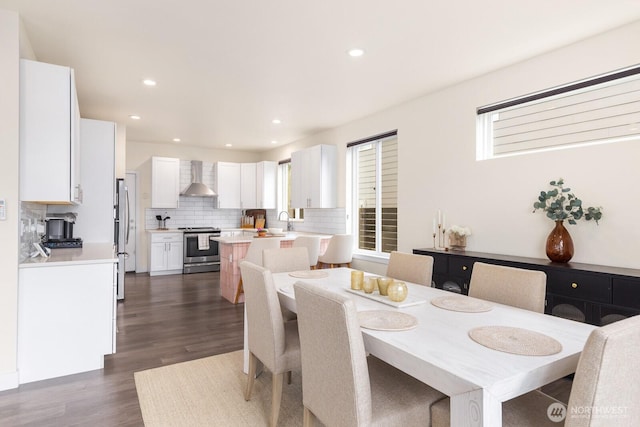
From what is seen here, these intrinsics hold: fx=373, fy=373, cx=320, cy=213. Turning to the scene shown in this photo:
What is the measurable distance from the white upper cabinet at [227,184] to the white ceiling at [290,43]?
2.97m

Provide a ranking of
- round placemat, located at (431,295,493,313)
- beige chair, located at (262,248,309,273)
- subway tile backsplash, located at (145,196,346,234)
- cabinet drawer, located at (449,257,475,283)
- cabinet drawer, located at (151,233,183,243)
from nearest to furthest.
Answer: round placemat, located at (431,295,493,313)
beige chair, located at (262,248,309,273)
cabinet drawer, located at (449,257,475,283)
subway tile backsplash, located at (145,196,346,234)
cabinet drawer, located at (151,233,183,243)

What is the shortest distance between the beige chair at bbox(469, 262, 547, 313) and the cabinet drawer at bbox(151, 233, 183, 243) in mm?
5860

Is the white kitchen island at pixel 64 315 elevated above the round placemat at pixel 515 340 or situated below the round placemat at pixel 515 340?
below

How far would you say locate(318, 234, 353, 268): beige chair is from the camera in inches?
195

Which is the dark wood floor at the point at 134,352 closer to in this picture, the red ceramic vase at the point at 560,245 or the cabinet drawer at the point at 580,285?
the cabinet drawer at the point at 580,285

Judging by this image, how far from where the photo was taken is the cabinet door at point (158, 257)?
6.72 metres

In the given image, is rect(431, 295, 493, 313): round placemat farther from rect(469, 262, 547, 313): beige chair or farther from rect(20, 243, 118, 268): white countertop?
rect(20, 243, 118, 268): white countertop

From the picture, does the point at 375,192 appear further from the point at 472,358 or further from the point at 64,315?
the point at 472,358

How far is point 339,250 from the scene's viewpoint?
4965mm

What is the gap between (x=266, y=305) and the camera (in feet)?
6.67

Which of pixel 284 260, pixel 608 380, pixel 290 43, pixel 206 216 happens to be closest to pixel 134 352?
pixel 284 260

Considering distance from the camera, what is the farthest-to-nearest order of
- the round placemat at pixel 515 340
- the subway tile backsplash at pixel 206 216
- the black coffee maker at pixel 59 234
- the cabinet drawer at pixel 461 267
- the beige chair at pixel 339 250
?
1. the subway tile backsplash at pixel 206 216
2. the beige chair at pixel 339 250
3. the black coffee maker at pixel 59 234
4. the cabinet drawer at pixel 461 267
5. the round placemat at pixel 515 340

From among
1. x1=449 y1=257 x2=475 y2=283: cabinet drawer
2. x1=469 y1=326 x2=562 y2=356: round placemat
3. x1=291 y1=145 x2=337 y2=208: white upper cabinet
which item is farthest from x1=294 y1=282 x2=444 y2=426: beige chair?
x1=291 y1=145 x2=337 y2=208: white upper cabinet

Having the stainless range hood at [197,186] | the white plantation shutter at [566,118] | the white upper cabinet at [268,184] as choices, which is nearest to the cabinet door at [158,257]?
the stainless range hood at [197,186]
